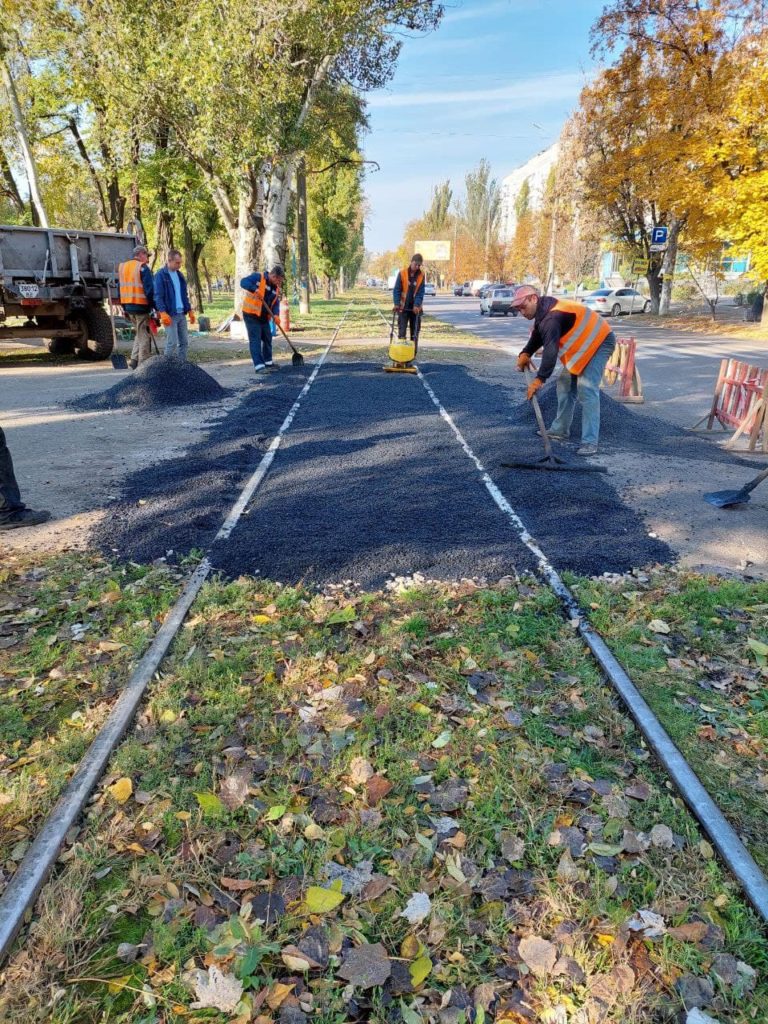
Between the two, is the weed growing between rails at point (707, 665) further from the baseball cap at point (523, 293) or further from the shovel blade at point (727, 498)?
the baseball cap at point (523, 293)

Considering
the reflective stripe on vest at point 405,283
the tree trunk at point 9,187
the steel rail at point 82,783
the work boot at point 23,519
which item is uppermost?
the tree trunk at point 9,187

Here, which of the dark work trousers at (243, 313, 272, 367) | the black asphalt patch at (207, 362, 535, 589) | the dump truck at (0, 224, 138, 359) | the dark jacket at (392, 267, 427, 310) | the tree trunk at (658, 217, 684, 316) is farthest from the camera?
the tree trunk at (658, 217, 684, 316)

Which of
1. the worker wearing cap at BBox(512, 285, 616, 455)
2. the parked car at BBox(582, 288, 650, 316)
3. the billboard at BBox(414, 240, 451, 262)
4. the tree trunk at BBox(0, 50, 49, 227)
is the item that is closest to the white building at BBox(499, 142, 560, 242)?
the billboard at BBox(414, 240, 451, 262)

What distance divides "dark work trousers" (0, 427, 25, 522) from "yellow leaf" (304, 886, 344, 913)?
411cm

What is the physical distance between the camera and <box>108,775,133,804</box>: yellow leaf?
2479 mm

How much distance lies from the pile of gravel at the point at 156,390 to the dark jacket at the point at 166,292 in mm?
974

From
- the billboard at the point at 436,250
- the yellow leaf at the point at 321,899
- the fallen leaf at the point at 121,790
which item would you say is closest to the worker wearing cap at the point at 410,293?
the fallen leaf at the point at 121,790

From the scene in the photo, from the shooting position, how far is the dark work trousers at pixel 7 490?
5.09m

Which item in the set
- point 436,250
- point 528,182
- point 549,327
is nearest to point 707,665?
point 549,327

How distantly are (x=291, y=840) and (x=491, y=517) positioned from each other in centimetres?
333

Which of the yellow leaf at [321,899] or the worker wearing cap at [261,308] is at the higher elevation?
the worker wearing cap at [261,308]

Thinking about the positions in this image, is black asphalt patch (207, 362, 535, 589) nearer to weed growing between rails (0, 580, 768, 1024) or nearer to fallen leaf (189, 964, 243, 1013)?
weed growing between rails (0, 580, 768, 1024)

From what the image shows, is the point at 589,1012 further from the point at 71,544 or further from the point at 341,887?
the point at 71,544

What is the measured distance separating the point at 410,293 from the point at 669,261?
23671mm
